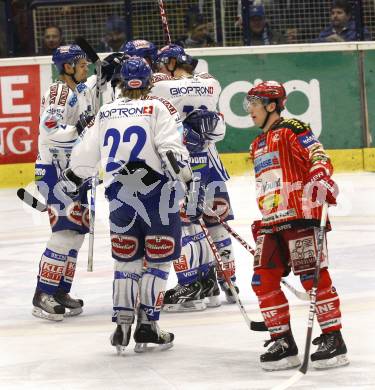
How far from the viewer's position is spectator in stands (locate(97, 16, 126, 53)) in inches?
573

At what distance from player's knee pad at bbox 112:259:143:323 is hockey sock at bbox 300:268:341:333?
1.03 meters

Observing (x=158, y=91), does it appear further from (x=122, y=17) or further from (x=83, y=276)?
(x=122, y=17)

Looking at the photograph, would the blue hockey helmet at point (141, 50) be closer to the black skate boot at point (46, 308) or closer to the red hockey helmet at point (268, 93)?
the black skate boot at point (46, 308)

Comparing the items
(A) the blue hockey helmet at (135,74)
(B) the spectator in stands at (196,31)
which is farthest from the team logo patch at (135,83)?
(B) the spectator in stands at (196,31)

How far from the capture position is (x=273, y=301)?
6512 millimetres

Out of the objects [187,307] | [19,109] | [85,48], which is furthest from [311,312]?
[19,109]

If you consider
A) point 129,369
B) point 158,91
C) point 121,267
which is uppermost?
point 158,91

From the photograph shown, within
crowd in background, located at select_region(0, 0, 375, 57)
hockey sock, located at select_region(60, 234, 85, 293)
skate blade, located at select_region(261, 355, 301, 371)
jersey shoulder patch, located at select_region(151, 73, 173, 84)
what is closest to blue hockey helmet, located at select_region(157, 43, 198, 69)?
jersey shoulder patch, located at select_region(151, 73, 173, 84)

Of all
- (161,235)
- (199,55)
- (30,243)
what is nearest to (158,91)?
(161,235)

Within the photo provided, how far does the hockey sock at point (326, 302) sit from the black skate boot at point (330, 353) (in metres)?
0.05

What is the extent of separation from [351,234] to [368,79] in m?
4.08

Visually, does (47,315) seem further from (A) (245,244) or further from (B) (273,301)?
(B) (273,301)

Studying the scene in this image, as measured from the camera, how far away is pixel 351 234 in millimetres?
10727

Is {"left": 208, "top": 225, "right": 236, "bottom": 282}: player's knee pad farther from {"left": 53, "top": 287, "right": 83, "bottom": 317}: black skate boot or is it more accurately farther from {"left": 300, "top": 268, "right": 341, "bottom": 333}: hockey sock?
{"left": 300, "top": 268, "right": 341, "bottom": 333}: hockey sock
